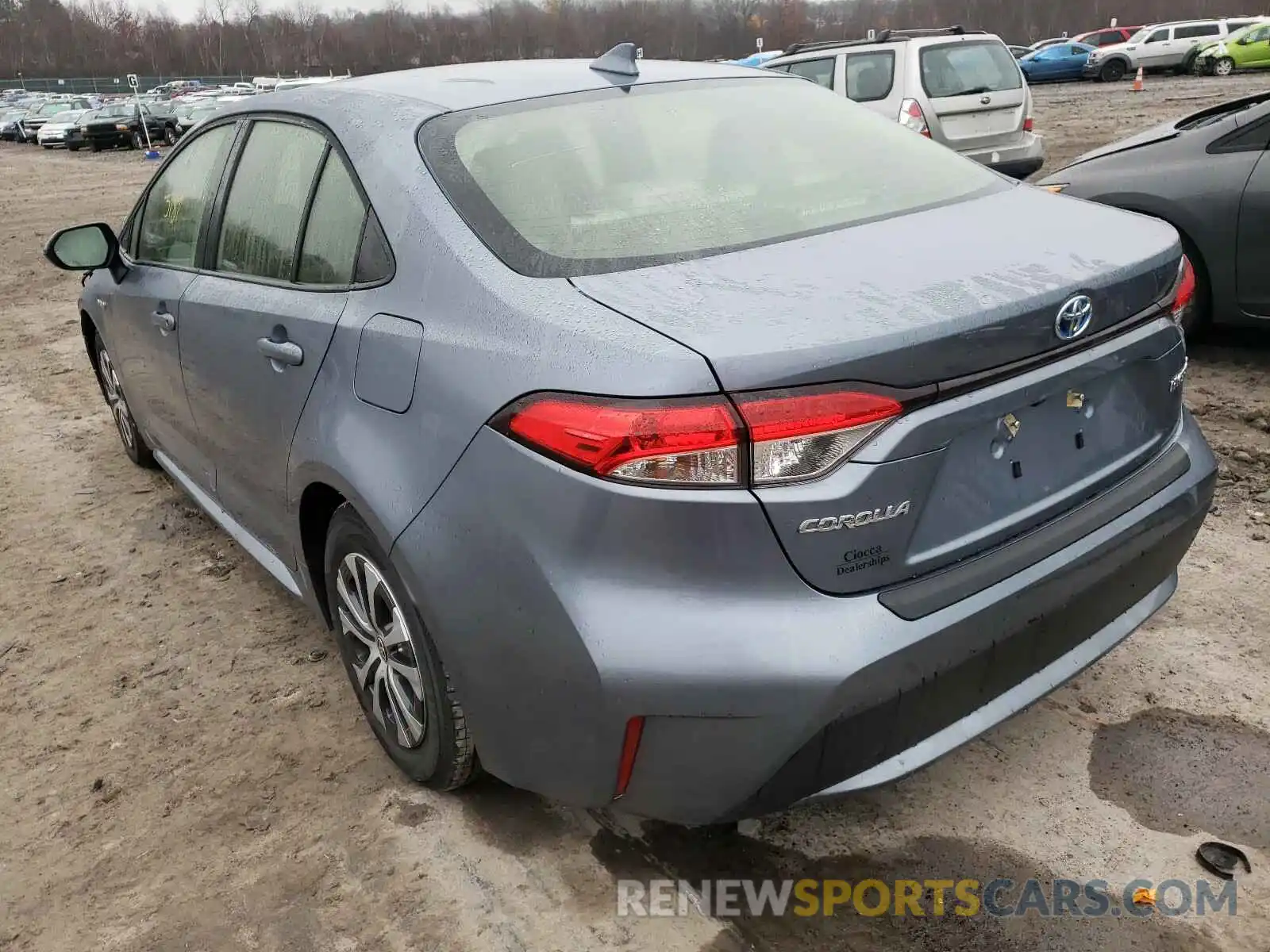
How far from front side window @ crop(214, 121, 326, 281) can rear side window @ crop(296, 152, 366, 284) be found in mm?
75

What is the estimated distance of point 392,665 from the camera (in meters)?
2.47

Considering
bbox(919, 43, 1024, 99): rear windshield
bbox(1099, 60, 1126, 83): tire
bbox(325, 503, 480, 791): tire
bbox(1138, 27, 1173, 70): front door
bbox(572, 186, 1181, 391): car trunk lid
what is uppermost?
bbox(1138, 27, 1173, 70): front door

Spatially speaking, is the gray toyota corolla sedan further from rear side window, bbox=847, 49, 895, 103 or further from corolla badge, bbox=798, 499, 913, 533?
rear side window, bbox=847, 49, 895, 103

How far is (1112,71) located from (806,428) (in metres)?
38.1

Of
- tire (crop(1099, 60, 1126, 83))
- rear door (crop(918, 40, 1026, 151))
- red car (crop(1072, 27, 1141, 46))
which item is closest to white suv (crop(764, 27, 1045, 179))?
rear door (crop(918, 40, 1026, 151))

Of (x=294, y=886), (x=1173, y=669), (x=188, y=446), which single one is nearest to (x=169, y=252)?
(x=188, y=446)

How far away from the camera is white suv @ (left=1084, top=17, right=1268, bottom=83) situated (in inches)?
1261

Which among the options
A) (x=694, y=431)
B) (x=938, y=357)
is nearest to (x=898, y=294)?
(x=938, y=357)

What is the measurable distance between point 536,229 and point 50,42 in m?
120

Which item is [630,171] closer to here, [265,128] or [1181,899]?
[265,128]

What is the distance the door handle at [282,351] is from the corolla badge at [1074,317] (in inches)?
67.3

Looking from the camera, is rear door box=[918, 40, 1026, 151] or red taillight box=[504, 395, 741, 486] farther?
rear door box=[918, 40, 1026, 151]

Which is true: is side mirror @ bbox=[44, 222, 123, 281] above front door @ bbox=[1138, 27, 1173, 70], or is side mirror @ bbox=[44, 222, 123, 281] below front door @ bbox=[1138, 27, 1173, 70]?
below

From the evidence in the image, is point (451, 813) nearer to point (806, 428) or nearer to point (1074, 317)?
point (806, 428)
